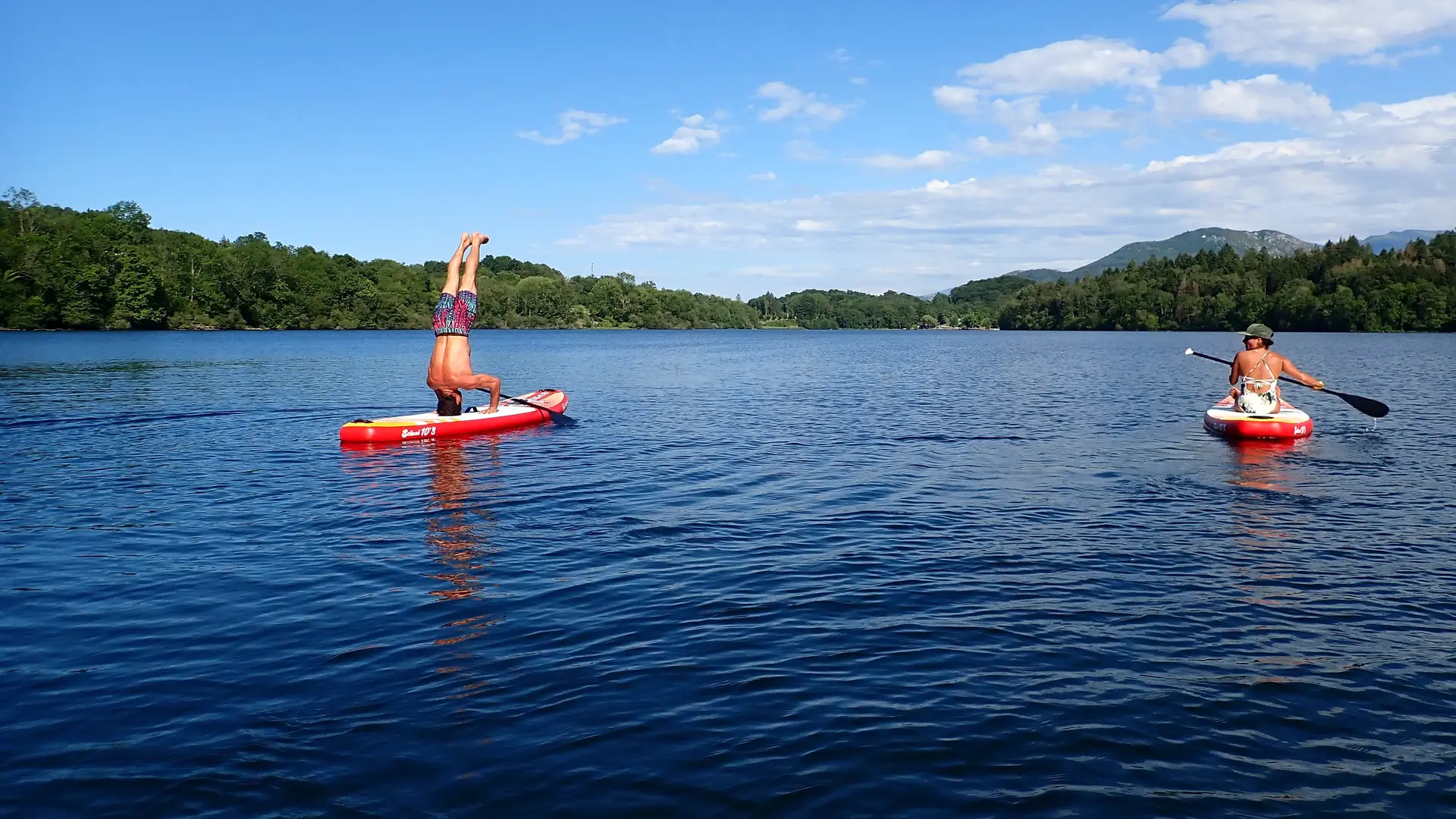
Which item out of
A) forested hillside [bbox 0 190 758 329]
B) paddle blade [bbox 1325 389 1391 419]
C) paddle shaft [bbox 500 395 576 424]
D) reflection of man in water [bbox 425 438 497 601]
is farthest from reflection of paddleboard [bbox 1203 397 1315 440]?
forested hillside [bbox 0 190 758 329]

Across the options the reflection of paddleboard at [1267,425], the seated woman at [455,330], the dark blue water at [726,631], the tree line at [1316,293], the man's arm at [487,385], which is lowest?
the dark blue water at [726,631]

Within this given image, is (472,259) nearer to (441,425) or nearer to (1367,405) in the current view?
(441,425)

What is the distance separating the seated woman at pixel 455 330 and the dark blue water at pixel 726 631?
2.01 m

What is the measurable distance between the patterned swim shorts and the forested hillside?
337 ft

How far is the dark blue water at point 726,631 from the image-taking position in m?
6.20

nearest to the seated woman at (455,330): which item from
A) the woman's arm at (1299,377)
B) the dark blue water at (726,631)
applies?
the dark blue water at (726,631)

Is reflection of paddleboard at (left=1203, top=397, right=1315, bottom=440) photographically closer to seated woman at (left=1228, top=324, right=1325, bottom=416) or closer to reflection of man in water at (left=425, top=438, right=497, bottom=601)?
seated woman at (left=1228, top=324, right=1325, bottom=416)

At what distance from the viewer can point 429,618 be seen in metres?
→ 9.40

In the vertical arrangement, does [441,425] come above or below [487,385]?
below

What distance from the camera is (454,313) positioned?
21.8 meters

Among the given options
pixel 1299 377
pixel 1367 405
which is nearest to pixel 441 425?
pixel 1299 377

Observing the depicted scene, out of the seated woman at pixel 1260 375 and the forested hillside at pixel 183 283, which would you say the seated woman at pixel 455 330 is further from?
the forested hillside at pixel 183 283

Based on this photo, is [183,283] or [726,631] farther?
[183,283]

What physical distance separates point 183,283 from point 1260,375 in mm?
136790
